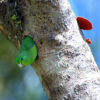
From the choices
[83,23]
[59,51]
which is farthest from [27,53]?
[83,23]

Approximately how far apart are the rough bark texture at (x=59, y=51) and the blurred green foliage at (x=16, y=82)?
349 centimetres

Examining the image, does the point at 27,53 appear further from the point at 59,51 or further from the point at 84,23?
the point at 84,23

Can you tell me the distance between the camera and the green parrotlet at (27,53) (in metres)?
1.53

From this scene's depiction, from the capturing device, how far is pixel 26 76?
5.59 m

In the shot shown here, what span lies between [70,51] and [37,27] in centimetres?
30

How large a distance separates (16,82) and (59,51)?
13.8ft

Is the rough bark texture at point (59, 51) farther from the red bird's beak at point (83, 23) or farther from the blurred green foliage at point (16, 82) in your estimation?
the blurred green foliage at point (16, 82)

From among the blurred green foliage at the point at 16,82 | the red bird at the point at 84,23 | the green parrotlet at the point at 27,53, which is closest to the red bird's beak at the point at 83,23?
the red bird at the point at 84,23

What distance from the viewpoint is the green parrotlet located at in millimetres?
1526

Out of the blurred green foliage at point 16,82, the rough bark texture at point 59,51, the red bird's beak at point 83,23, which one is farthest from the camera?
the blurred green foliage at point 16,82

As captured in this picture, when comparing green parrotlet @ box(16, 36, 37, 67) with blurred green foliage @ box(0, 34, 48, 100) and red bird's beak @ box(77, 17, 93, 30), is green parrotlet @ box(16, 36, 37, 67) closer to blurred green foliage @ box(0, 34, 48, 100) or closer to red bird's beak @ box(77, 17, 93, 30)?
A: red bird's beak @ box(77, 17, 93, 30)

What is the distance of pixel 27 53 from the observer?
156 centimetres

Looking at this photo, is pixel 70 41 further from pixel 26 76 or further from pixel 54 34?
pixel 26 76

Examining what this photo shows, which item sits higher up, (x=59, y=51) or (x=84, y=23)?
(x=84, y=23)
